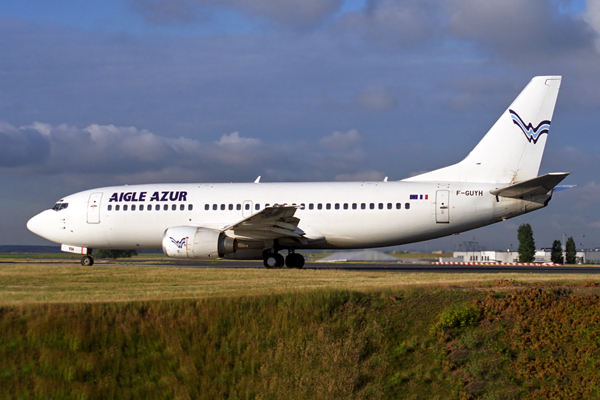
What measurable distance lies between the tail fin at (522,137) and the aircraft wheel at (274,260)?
8.78 m

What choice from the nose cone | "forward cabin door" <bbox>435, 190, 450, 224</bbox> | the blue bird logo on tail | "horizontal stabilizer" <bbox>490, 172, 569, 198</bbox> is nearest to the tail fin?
the blue bird logo on tail

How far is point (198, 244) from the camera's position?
23359 millimetres

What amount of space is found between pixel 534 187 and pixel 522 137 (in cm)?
285

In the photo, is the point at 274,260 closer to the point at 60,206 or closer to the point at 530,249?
the point at 60,206

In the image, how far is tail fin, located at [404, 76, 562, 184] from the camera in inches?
926

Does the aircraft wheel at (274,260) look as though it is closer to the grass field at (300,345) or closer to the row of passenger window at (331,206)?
the row of passenger window at (331,206)

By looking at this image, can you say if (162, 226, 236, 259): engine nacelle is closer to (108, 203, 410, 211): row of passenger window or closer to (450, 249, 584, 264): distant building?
(108, 203, 410, 211): row of passenger window

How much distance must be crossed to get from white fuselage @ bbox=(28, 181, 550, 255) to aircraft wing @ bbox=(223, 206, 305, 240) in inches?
36.1

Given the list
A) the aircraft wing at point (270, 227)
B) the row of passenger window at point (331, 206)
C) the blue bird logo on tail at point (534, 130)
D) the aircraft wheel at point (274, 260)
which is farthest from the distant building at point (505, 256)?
the aircraft wing at point (270, 227)

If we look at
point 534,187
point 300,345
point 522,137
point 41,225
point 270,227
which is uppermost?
point 522,137

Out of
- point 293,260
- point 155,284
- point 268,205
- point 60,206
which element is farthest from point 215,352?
point 60,206

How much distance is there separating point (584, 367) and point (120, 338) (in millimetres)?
9151

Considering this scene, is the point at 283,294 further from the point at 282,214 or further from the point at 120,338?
the point at 282,214

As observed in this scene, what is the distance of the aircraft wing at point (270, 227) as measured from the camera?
75.6 feet
